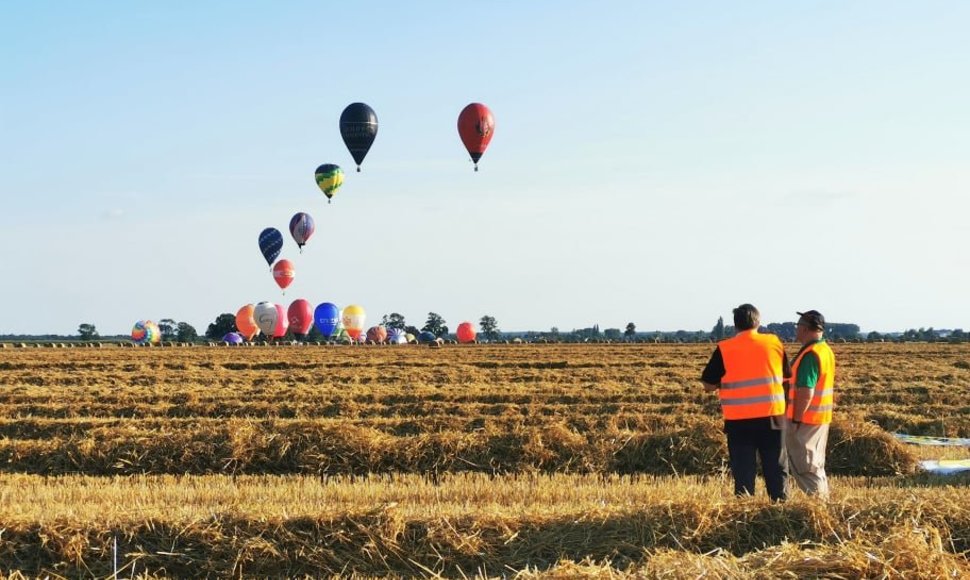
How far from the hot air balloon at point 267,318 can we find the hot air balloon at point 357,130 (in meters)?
32.2

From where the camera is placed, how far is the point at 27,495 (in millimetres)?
9062

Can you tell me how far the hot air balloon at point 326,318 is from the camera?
247 feet

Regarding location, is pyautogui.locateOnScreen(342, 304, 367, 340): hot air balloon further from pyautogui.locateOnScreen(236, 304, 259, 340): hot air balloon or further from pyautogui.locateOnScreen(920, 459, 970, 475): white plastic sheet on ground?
pyautogui.locateOnScreen(920, 459, 970, 475): white plastic sheet on ground

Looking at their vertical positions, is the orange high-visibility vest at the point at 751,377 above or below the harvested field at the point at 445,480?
above

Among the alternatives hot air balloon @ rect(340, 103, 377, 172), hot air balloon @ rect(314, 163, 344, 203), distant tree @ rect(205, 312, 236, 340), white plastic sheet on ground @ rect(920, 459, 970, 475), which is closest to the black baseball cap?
white plastic sheet on ground @ rect(920, 459, 970, 475)

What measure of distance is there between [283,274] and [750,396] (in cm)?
6166

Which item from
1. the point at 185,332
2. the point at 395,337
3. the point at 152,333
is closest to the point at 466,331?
the point at 395,337

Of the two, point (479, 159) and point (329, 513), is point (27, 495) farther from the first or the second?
point (479, 159)

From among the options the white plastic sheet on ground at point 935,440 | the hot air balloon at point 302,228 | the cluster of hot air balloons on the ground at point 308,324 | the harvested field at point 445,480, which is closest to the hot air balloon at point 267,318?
the cluster of hot air balloons on the ground at point 308,324

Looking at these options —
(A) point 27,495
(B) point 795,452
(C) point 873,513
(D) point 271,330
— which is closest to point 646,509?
(C) point 873,513

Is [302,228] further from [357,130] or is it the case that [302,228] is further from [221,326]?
[221,326]

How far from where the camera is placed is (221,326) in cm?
10044

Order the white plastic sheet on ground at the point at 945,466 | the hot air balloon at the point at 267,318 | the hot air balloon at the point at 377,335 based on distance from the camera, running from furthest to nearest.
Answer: the hot air balloon at the point at 377,335 < the hot air balloon at the point at 267,318 < the white plastic sheet on ground at the point at 945,466

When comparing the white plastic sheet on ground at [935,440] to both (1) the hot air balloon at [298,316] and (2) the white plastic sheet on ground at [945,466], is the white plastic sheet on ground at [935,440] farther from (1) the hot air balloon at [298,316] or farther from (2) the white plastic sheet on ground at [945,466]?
(1) the hot air balloon at [298,316]
